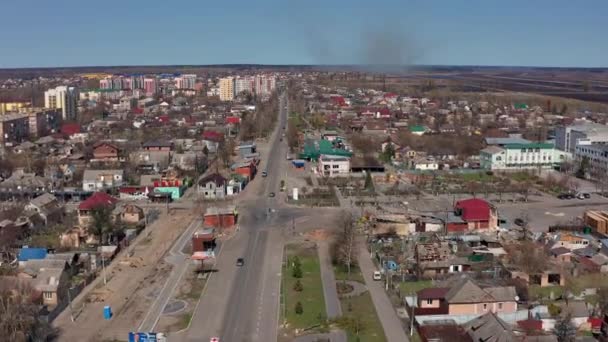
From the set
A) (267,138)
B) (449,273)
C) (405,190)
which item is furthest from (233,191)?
(267,138)

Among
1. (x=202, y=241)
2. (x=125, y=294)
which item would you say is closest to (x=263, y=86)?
(x=202, y=241)

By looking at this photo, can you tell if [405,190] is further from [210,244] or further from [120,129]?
[120,129]

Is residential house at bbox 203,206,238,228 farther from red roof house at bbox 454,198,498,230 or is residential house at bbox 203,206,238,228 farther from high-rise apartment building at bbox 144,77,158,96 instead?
high-rise apartment building at bbox 144,77,158,96

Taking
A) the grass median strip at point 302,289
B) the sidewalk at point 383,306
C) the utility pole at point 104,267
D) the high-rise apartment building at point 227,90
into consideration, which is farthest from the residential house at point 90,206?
the high-rise apartment building at point 227,90

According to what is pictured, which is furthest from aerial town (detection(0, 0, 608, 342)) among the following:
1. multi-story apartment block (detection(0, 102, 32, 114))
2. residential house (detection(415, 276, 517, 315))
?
multi-story apartment block (detection(0, 102, 32, 114))

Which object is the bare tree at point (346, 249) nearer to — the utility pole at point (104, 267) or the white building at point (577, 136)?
the utility pole at point (104, 267)
